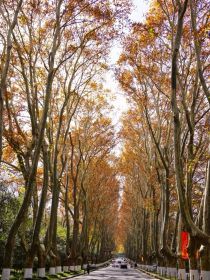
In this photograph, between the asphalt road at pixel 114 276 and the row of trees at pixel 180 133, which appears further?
the asphalt road at pixel 114 276

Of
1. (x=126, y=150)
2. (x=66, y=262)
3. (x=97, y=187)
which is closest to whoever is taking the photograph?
(x=66, y=262)

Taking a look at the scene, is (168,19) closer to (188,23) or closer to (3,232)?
(188,23)

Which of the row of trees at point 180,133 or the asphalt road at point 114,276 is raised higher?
the row of trees at point 180,133

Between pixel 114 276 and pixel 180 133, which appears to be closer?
pixel 180 133

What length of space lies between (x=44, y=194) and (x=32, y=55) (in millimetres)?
6165

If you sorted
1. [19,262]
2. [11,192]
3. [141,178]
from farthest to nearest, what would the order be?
[141,178]
[19,262]
[11,192]

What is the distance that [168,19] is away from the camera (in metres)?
15.4

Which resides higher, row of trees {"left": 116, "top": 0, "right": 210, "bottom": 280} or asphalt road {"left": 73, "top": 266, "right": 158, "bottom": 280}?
row of trees {"left": 116, "top": 0, "right": 210, "bottom": 280}

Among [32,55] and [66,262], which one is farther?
[66,262]

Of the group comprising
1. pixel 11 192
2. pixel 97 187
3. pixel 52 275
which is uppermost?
pixel 97 187

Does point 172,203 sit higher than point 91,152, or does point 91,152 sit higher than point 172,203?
point 91,152

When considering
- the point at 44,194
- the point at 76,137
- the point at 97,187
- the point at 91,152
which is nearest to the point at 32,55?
the point at 44,194

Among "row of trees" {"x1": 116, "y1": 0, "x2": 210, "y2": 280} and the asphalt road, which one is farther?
the asphalt road

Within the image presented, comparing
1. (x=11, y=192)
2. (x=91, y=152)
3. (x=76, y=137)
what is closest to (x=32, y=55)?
(x=11, y=192)
